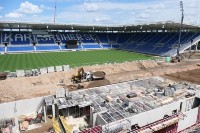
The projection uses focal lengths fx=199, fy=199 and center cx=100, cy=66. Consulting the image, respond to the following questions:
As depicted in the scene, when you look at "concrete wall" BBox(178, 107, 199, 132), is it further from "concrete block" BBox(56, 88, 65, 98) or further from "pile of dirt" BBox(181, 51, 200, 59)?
"pile of dirt" BBox(181, 51, 200, 59)

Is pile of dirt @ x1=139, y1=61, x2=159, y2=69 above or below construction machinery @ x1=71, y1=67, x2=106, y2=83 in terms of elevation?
above

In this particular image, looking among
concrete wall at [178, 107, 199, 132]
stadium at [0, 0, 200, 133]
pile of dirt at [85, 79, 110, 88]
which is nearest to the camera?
stadium at [0, 0, 200, 133]

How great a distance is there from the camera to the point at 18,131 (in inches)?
654

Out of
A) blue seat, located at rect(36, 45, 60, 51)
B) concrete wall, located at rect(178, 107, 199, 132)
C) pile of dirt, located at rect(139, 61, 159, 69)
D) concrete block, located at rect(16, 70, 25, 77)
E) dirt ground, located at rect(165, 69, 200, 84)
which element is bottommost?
concrete wall, located at rect(178, 107, 199, 132)

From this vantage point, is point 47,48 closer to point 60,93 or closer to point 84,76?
point 84,76

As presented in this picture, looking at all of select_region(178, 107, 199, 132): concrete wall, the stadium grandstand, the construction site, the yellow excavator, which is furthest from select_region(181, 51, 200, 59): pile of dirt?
select_region(178, 107, 199, 132): concrete wall

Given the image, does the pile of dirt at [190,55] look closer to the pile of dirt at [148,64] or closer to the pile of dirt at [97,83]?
the pile of dirt at [148,64]

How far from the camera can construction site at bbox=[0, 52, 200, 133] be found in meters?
16.1

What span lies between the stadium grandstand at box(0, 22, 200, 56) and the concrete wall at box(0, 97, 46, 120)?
3834cm

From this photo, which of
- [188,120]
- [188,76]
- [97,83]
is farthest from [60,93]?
[188,76]

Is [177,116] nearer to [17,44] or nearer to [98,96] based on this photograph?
[98,96]

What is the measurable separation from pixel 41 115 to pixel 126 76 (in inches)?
648

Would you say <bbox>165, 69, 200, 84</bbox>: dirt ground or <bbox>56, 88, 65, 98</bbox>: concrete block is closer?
<bbox>56, 88, 65, 98</bbox>: concrete block

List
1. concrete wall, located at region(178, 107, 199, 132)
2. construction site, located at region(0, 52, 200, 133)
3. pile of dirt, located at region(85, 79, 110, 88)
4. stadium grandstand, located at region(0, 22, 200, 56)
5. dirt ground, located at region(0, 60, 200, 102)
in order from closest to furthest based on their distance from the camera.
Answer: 1. construction site, located at region(0, 52, 200, 133)
2. concrete wall, located at region(178, 107, 199, 132)
3. dirt ground, located at region(0, 60, 200, 102)
4. pile of dirt, located at region(85, 79, 110, 88)
5. stadium grandstand, located at region(0, 22, 200, 56)
